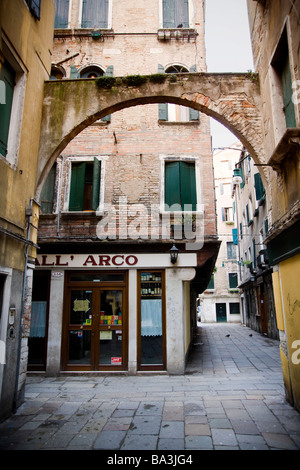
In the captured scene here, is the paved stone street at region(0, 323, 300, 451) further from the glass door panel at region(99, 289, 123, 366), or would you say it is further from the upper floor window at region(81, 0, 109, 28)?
the upper floor window at region(81, 0, 109, 28)

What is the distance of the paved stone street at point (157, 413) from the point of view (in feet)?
13.1

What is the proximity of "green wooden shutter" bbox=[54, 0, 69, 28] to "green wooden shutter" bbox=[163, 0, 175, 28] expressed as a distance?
3408 mm

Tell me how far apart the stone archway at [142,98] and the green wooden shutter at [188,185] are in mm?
2744

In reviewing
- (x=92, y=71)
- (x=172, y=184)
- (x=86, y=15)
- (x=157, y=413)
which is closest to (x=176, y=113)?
(x=172, y=184)

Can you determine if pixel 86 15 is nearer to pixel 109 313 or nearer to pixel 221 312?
pixel 109 313

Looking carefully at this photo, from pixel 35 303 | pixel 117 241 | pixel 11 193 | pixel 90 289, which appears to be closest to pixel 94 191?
pixel 117 241

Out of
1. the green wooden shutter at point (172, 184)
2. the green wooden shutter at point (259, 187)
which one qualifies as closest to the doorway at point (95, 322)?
the green wooden shutter at point (172, 184)

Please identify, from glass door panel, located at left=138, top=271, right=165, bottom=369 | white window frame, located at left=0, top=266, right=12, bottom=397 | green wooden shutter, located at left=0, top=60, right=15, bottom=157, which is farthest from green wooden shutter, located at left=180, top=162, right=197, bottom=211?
white window frame, located at left=0, top=266, right=12, bottom=397

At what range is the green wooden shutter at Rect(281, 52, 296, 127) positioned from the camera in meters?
4.97

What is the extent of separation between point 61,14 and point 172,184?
24.7ft

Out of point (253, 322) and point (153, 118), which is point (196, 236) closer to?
point (153, 118)

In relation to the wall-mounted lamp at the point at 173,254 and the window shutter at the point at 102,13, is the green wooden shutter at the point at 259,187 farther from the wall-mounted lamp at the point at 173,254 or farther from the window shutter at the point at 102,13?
the window shutter at the point at 102,13

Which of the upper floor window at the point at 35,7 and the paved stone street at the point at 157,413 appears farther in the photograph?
the upper floor window at the point at 35,7

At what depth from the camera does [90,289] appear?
8.57m
